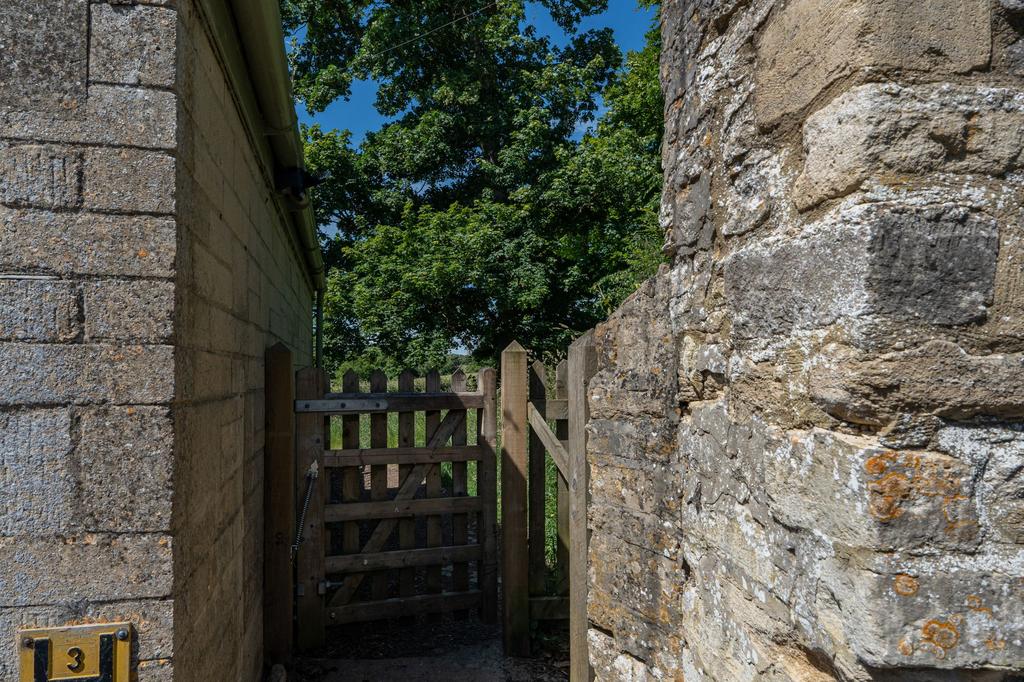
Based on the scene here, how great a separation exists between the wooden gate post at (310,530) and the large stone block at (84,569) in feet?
8.89

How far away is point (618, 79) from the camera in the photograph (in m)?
16.7

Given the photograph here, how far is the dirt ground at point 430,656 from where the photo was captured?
409cm

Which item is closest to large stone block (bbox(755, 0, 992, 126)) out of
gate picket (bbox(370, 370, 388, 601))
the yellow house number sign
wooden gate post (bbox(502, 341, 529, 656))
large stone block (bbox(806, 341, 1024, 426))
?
large stone block (bbox(806, 341, 1024, 426))

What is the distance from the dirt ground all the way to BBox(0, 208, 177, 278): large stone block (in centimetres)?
320

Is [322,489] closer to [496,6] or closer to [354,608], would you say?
[354,608]

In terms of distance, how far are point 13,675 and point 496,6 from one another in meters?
17.9

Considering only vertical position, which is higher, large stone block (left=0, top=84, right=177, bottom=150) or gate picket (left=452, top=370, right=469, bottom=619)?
large stone block (left=0, top=84, right=177, bottom=150)

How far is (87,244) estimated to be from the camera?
5.25 ft

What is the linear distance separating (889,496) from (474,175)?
16250 millimetres

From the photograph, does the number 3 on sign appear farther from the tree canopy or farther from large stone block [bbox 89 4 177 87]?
the tree canopy

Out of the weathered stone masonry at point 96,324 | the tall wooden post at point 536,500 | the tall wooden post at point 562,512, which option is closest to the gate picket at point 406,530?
the tall wooden post at point 536,500

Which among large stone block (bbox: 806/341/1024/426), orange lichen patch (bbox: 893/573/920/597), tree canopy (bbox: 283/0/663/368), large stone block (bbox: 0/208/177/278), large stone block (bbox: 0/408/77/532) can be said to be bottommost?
orange lichen patch (bbox: 893/573/920/597)

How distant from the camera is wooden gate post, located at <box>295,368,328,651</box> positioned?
14.1 ft

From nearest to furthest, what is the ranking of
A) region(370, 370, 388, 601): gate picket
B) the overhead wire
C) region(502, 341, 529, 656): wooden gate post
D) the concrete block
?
the concrete block → region(502, 341, 529, 656): wooden gate post → region(370, 370, 388, 601): gate picket → the overhead wire
